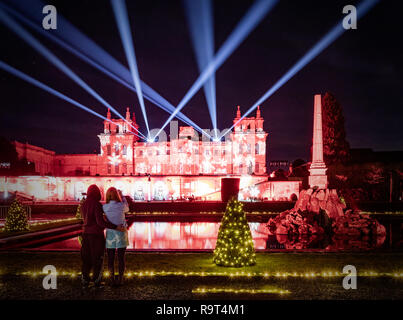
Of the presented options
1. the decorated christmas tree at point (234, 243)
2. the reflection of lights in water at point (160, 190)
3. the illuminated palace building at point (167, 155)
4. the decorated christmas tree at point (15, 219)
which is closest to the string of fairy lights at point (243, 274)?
the decorated christmas tree at point (234, 243)

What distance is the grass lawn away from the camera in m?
6.45

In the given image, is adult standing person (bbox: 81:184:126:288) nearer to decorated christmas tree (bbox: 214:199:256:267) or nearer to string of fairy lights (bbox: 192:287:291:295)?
string of fairy lights (bbox: 192:287:291:295)

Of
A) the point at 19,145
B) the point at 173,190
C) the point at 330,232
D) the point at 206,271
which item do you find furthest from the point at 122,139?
the point at 206,271

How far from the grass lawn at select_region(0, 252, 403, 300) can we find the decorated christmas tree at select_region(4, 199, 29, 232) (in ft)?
16.2

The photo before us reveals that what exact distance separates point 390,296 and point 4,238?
12481 mm

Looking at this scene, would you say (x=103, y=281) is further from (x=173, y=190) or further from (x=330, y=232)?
(x=173, y=190)

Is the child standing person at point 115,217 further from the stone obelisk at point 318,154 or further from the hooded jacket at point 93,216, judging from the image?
the stone obelisk at point 318,154

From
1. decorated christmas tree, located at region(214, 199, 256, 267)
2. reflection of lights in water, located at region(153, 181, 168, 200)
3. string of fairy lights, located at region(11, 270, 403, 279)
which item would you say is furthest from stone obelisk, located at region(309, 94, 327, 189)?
reflection of lights in water, located at region(153, 181, 168, 200)

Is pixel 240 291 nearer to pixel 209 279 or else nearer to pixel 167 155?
pixel 209 279

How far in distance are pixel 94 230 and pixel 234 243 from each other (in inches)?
140

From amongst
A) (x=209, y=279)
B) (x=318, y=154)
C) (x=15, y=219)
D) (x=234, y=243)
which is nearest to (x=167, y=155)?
(x=318, y=154)

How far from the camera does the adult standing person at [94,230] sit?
252 inches

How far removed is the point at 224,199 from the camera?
29.2 meters

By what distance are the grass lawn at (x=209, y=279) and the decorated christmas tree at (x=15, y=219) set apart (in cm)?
493
